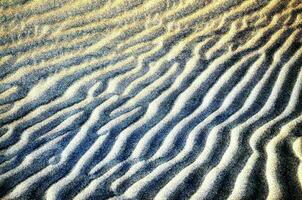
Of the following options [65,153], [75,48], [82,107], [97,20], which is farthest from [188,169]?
[97,20]

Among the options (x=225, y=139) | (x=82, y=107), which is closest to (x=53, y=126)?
(x=82, y=107)

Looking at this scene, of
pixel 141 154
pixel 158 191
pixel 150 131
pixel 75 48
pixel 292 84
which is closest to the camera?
pixel 158 191

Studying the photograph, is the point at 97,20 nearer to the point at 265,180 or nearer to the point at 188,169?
the point at 188,169

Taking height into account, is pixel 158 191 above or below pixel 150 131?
below

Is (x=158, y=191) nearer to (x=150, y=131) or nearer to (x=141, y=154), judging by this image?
(x=141, y=154)

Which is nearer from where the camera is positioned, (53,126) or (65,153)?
(65,153)

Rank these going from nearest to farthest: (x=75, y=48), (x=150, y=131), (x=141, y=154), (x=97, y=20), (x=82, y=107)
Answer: (x=141, y=154) → (x=150, y=131) → (x=82, y=107) → (x=75, y=48) → (x=97, y=20)

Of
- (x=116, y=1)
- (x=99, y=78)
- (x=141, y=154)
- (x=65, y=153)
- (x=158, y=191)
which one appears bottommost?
(x=158, y=191)
